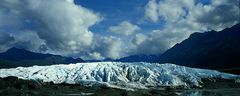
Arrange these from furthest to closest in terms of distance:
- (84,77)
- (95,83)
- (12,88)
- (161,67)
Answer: (161,67)
(84,77)
(95,83)
(12,88)

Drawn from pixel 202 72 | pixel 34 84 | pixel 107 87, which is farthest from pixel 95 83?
pixel 202 72

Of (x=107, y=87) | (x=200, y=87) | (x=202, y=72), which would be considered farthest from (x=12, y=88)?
(x=202, y=72)

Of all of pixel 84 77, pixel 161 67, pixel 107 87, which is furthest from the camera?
pixel 161 67

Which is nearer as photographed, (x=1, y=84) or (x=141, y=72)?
(x=1, y=84)

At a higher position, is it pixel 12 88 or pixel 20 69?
pixel 20 69

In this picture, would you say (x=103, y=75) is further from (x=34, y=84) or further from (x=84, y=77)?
(x=34, y=84)

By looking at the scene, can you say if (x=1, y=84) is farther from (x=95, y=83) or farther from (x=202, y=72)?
(x=202, y=72)
